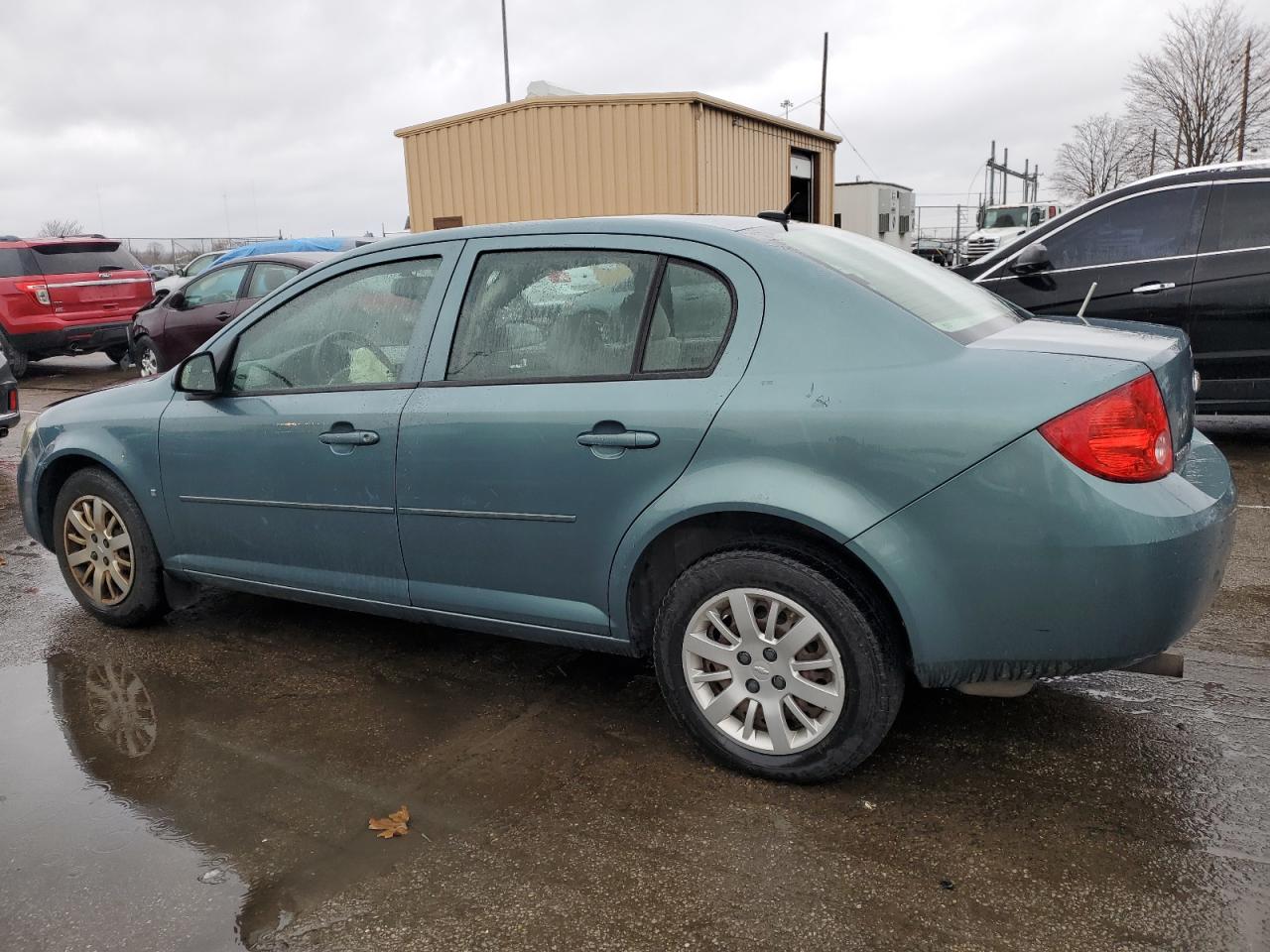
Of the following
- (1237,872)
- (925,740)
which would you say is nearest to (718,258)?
(925,740)

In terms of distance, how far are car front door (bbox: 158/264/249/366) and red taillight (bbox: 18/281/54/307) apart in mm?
2501

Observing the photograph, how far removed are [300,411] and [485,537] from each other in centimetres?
89

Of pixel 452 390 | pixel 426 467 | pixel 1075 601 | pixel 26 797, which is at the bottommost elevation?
pixel 26 797

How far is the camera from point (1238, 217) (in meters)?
6.41

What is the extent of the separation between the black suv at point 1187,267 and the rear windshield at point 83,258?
12.0m

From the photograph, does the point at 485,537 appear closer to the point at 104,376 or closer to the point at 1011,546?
the point at 1011,546

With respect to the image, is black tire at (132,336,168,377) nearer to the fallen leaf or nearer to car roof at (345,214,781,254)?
car roof at (345,214,781,254)

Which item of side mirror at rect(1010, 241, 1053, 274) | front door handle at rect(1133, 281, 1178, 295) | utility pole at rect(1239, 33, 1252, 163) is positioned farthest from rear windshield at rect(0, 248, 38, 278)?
utility pole at rect(1239, 33, 1252, 163)

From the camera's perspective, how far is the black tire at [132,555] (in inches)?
164

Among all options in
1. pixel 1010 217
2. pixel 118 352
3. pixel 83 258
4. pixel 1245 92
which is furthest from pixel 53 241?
pixel 1245 92

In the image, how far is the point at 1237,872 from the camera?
94.3 inches

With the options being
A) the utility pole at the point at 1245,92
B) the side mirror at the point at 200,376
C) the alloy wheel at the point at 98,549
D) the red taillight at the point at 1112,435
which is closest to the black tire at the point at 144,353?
the alloy wheel at the point at 98,549

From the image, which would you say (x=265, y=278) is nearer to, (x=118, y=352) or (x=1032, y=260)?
(x=118, y=352)

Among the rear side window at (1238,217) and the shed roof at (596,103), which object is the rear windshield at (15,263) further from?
the rear side window at (1238,217)
